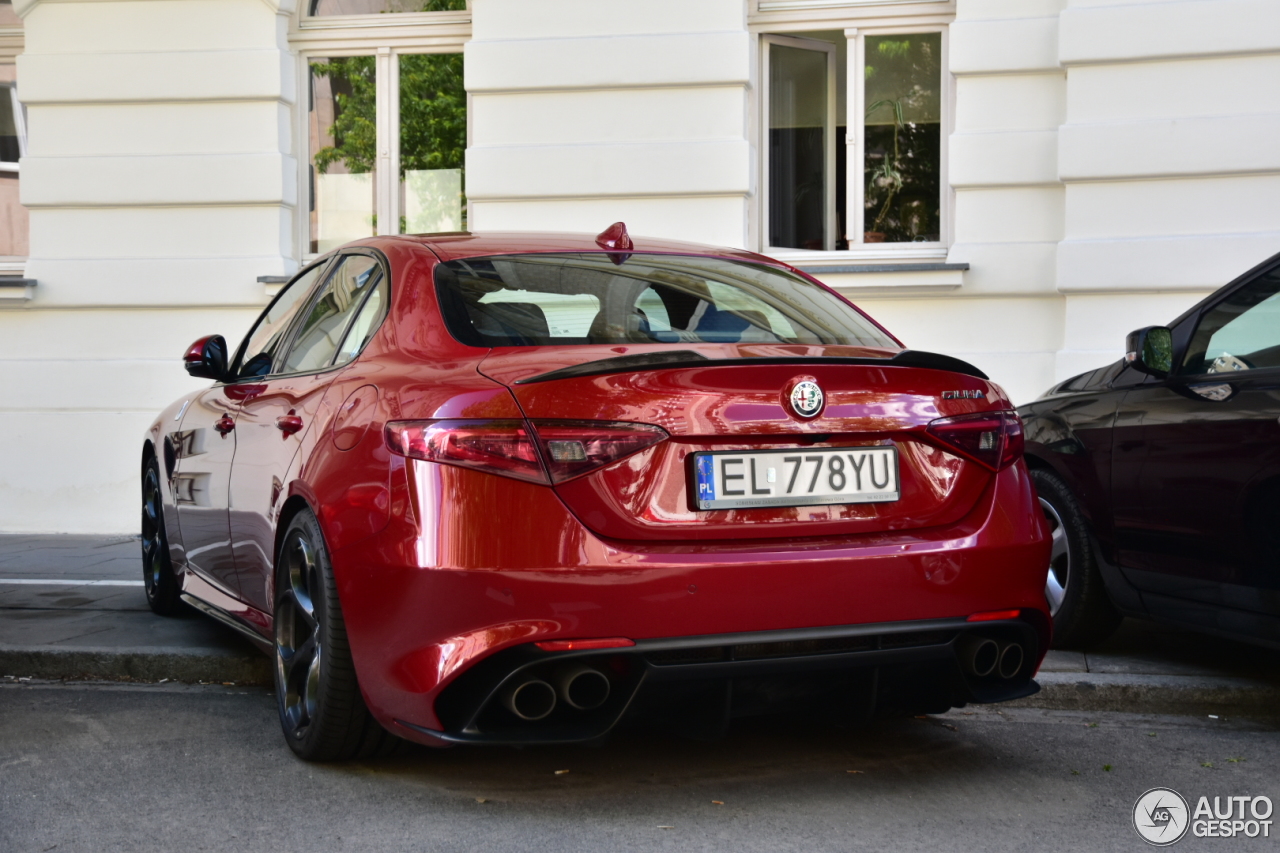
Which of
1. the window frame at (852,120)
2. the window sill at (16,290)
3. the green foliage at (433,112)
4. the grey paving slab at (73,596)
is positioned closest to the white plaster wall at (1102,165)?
the window frame at (852,120)

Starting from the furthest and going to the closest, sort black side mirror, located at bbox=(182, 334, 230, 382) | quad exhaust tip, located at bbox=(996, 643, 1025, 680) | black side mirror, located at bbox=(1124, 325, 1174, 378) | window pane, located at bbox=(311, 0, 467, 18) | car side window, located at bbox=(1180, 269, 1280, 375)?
window pane, located at bbox=(311, 0, 467, 18) < black side mirror, located at bbox=(182, 334, 230, 382) < black side mirror, located at bbox=(1124, 325, 1174, 378) < car side window, located at bbox=(1180, 269, 1280, 375) < quad exhaust tip, located at bbox=(996, 643, 1025, 680)

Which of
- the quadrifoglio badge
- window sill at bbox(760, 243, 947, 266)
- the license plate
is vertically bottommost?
the quadrifoglio badge

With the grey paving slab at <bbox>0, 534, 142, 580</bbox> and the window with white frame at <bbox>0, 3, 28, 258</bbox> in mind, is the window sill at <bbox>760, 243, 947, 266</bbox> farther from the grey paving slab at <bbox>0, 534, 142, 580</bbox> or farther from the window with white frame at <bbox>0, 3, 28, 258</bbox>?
the window with white frame at <bbox>0, 3, 28, 258</bbox>

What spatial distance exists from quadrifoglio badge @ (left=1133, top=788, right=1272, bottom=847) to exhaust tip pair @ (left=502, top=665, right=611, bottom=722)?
130 centimetres

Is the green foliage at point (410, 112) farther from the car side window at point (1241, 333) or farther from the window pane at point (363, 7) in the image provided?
the car side window at point (1241, 333)

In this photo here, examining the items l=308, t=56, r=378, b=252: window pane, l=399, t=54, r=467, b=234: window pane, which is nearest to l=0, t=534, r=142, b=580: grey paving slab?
l=308, t=56, r=378, b=252: window pane

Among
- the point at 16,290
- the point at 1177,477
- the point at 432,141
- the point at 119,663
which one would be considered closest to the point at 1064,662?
the point at 1177,477

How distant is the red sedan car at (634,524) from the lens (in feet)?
10.1

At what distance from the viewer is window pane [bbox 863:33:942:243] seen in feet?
29.2

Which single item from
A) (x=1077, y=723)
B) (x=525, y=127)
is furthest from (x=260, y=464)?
(x=525, y=127)

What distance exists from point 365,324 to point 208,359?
1182 mm

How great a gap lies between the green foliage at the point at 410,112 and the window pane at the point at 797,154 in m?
2.06

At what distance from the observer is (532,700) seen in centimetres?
315

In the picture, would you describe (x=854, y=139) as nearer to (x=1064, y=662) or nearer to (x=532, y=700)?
(x=1064, y=662)
